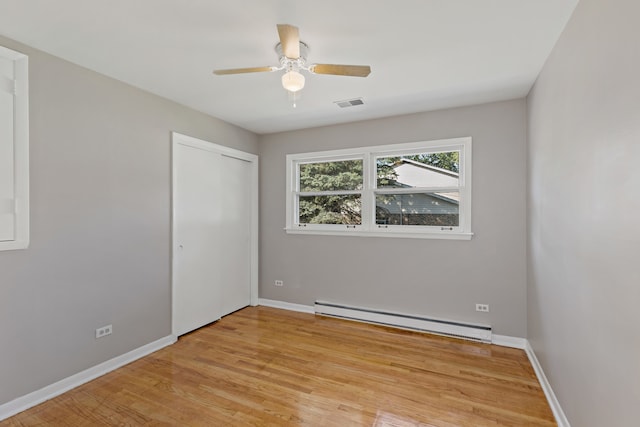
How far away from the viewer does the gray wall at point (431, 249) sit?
3107 millimetres

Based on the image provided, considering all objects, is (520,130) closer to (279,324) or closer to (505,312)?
(505,312)

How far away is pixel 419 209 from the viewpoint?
359 cm

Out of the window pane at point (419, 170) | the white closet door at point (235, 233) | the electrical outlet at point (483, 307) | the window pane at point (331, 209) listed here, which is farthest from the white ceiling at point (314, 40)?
the electrical outlet at point (483, 307)

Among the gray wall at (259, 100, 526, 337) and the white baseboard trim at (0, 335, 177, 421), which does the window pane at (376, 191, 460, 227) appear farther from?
the white baseboard trim at (0, 335, 177, 421)

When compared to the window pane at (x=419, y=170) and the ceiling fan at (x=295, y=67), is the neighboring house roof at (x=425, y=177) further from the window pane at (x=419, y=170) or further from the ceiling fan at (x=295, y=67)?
the ceiling fan at (x=295, y=67)

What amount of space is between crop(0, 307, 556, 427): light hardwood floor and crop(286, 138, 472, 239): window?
4.24 ft

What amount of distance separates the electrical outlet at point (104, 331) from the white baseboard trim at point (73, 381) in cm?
24

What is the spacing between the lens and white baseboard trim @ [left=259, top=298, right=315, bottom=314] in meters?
4.15

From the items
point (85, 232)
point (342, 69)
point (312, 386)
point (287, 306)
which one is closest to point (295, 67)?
point (342, 69)

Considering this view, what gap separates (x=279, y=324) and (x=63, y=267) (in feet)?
7.38

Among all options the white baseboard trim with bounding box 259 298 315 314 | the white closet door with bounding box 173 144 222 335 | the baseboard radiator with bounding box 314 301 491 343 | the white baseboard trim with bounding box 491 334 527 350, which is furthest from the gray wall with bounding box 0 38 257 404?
the white baseboard trim with bounding box 491 334 527 350

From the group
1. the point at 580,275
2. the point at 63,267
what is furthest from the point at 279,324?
the point at 580,275

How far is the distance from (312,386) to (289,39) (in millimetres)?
2486

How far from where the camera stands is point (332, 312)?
13.0 feet
